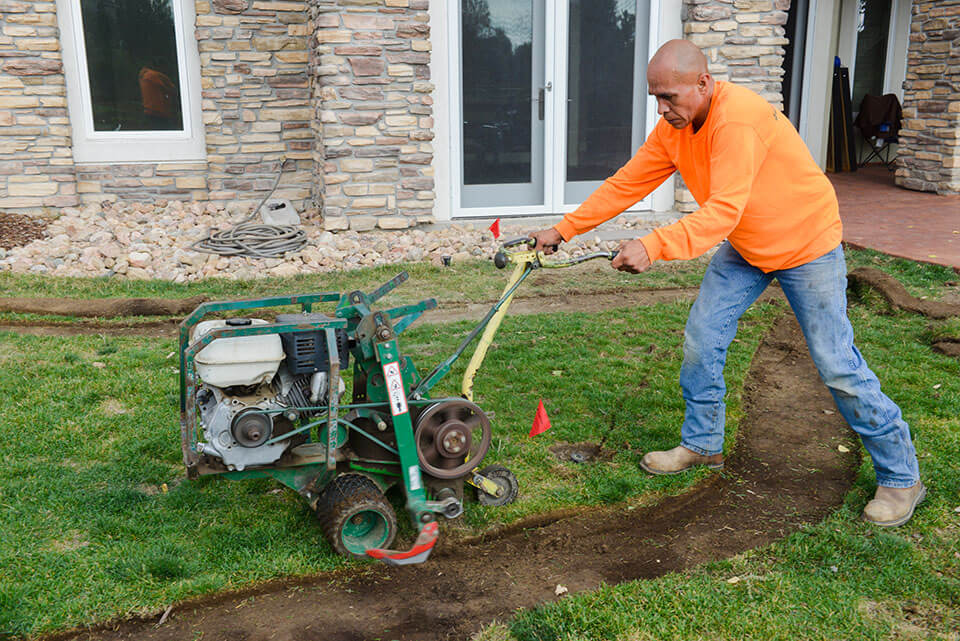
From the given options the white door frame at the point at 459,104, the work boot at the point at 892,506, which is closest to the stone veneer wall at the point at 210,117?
the white door frame at the point at 459,104

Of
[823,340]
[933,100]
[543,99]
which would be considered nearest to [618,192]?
[823,340]

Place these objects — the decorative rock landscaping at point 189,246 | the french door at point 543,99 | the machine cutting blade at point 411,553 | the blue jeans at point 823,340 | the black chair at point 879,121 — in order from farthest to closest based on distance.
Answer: the black chair at point 879,121
the french door at point 543,99
the decorative rock landscaping at point 189,246
the blue jeans at point 823,340
the machine cutting blade at point 411,553

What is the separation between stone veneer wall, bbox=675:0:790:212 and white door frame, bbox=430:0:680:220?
378 millimetres

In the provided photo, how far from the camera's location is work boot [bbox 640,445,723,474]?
4.20 metres

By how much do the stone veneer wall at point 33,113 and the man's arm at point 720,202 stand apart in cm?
878

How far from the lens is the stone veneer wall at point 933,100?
36.3 feet

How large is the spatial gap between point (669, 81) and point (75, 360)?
4.21 m

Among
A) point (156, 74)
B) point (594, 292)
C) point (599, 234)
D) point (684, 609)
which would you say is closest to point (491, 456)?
point (684, 609)

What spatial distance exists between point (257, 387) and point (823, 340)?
7.71ft

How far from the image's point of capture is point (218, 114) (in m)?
10.2

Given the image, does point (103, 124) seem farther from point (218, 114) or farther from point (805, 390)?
point (805, 390)

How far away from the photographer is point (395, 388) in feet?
10.9

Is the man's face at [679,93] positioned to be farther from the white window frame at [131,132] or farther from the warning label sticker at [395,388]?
the white window frame at [131,132]

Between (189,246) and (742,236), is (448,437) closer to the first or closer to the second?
(742,236)
